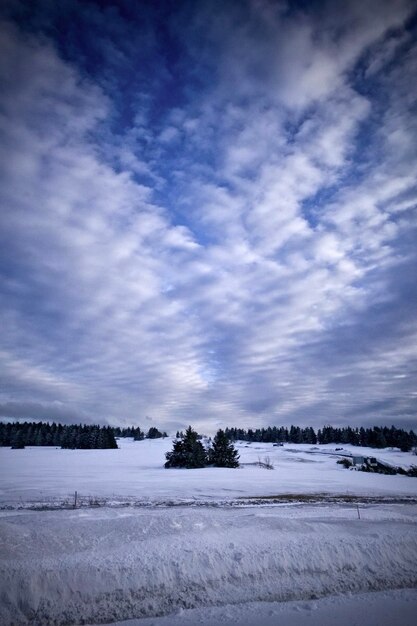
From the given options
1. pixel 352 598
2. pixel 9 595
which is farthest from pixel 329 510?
pixel 9 595

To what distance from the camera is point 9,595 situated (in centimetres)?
1115

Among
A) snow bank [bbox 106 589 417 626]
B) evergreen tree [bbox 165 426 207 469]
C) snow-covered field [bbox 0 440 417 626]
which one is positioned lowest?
snow bank [bbox 106 589 417 626]

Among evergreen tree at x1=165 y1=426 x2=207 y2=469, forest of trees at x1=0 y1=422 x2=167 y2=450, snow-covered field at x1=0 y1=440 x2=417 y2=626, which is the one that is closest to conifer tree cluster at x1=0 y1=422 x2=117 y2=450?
forest of trees at x1=0 y1=422 x2=167 y2=450

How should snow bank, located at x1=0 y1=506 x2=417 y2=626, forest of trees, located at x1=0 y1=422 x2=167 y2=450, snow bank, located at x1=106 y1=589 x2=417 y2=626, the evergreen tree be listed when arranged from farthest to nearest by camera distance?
forest of trees, located at x1=0 y1=422 x2=167 y2=450, the evergreen tree, snow bank, located at x1=0 y1=506 x2=417 y2=626, snow bank, located at x1=106 y1=589 x2=417 y2=626

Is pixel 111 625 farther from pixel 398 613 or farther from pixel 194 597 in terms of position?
pixel 398 613

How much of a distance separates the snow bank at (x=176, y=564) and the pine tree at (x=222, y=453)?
4499 cm

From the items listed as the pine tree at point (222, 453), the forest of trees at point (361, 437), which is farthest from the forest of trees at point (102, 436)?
the pine tree at point (222, 453)

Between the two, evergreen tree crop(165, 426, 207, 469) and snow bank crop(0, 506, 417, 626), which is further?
evergreen tree crop(165, 426, 207, 469)

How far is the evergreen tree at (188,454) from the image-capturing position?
192 ft

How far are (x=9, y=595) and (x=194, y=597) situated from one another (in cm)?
589

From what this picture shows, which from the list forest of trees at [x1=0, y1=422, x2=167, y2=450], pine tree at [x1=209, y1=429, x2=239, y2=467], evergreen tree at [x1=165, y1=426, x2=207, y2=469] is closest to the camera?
evergreen tree at [x1=165, y1=426, x2=207, y2=469]

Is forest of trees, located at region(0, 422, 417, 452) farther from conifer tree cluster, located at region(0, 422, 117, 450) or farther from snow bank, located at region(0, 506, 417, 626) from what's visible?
snow bank, located at region(0, 506, 417, 626)

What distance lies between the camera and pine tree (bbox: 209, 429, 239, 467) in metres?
60.6

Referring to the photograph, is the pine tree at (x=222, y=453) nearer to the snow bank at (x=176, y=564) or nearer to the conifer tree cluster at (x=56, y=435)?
the snow bank at (x=176, y=564)
